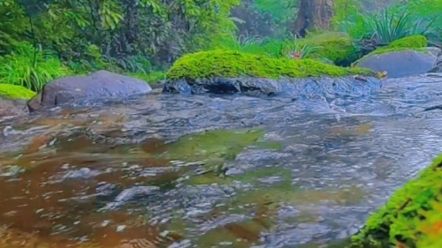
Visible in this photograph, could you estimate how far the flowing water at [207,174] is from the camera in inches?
66.3

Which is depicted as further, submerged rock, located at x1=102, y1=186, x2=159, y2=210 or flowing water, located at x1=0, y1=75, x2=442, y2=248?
submerged rock, located at x1=102, y1=186, x2=159, y2=210

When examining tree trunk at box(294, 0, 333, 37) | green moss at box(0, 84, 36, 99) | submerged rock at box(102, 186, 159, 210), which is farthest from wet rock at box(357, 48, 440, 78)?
submerged rock at box(102, 186, 159, 210)

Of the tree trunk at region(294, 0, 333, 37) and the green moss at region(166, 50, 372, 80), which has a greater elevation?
the green moss at region(166, 50, 372, 80)

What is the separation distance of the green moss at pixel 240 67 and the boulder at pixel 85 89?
545mm

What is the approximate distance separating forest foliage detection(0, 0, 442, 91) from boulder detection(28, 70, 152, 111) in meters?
1.06

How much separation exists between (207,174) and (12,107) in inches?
130

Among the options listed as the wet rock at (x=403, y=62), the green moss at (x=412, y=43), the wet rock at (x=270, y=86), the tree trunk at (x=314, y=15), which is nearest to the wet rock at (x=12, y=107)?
the wet rock at (x=270, y=86)

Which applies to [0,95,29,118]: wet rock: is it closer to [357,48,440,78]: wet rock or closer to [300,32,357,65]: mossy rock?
[357,48,440,78]: wet rock

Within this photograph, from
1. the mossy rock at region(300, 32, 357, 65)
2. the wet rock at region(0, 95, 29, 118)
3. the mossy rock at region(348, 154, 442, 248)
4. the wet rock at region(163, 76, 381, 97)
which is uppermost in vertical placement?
the mossy rock at region(348, 154, 442, 248)

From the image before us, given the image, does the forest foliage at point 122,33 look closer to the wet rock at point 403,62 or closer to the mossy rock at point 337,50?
the mossy rock at point 337,50

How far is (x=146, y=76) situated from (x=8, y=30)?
2.08 meters

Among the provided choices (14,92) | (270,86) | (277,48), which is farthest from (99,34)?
(270,86)

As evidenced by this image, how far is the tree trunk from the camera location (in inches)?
496

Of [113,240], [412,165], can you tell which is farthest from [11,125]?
[412,165]
